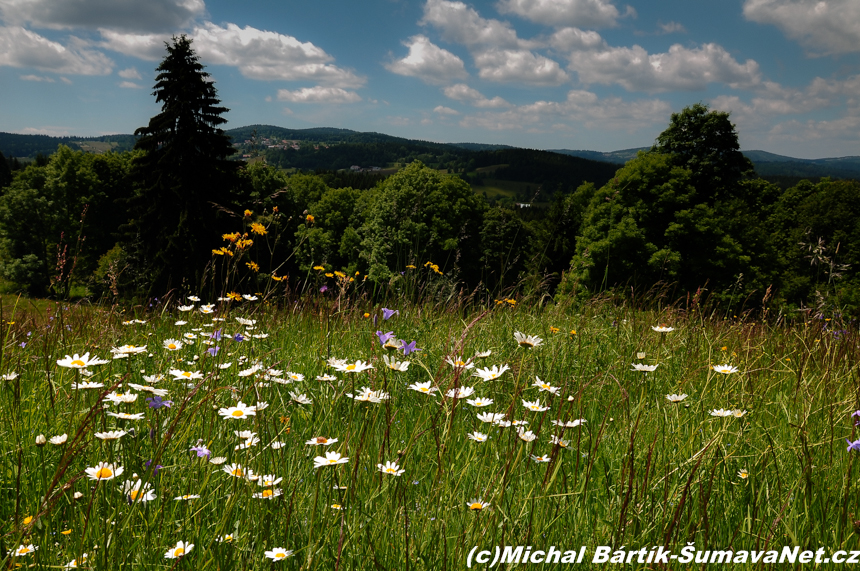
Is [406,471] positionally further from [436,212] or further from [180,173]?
[436,212]

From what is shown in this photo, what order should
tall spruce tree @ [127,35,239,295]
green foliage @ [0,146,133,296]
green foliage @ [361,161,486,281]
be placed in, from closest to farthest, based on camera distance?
1. tall spruce tree @ [127,35,239,295]
2. green foliage @ [361,161,486,281]
3. green foliage @ [0,146,133,296]

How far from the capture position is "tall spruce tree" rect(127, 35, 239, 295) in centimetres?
2430

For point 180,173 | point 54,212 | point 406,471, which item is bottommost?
point 406,471

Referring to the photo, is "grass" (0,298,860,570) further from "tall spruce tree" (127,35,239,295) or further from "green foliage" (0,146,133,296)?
"green foliage" (0,146,133,296)

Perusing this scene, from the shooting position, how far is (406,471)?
6.38ft

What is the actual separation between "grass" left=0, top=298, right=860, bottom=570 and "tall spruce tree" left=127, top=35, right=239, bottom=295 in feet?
74.0

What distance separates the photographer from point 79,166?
41.9 m

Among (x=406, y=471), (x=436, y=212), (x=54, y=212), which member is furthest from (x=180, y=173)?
(x=406, y=471)

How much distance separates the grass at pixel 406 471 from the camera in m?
1.44

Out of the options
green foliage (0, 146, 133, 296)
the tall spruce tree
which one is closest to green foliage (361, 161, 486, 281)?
the tall spruce tree

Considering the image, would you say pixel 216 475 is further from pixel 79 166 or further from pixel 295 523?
pixel 79 166

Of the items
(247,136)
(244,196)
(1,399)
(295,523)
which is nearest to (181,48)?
(244,196)

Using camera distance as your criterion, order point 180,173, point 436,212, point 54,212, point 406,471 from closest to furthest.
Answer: point 406,471 < point 180,173 < point 436,212 < point 54,212

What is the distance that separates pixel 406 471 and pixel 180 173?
26.8 metres
